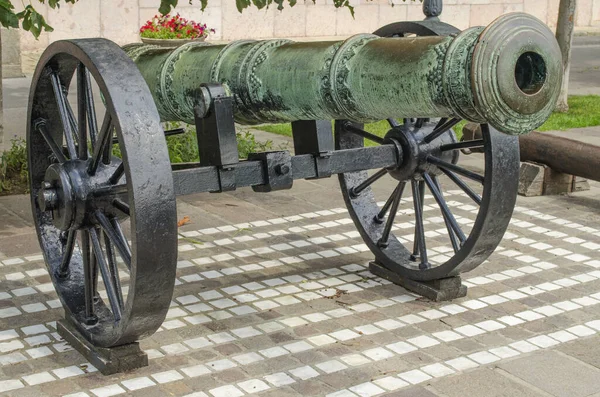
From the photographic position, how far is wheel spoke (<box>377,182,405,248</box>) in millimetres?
5926

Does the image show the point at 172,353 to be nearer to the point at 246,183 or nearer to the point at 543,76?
the point at 246,183

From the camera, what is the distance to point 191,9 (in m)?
18.5

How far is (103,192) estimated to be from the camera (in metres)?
4.62

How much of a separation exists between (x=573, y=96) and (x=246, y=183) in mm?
9814

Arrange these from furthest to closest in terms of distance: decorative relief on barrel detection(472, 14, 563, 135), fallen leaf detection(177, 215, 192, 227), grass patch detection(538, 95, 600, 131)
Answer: grass patch detection(538, 95, 600, 131) < fallen leaf detection(177, 215, 192, 227) < decorative relief on barrel detection(472, 14, 563, 135)

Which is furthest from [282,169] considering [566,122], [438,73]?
[566,122]

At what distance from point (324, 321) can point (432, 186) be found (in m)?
0.96

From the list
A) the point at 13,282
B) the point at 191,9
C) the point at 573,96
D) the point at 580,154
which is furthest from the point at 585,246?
the point at 191,9

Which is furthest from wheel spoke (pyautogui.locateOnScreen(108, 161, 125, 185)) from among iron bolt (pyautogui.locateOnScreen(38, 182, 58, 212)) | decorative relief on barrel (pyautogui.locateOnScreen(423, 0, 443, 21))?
decorative relief on barrel (pyautogui.locateOnScreen(423, 0, 443, 21))

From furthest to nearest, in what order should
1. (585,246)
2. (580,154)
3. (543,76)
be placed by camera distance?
1. (580,154)
2. (585,246)
3. (543,76)

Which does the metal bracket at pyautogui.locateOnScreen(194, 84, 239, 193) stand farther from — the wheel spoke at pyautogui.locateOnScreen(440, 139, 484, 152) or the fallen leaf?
the fallen leaf

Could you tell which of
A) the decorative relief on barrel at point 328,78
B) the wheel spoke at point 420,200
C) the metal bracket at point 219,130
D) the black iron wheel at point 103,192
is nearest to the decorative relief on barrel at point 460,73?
the decorative relief on barrel at point 328,78

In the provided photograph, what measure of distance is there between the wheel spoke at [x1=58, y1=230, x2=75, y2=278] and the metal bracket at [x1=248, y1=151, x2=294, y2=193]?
0.90 metres

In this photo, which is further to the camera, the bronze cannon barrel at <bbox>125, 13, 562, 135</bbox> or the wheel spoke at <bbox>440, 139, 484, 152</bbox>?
the wheel spoke at <bbox>440, 139, 484, 152</bbox>
